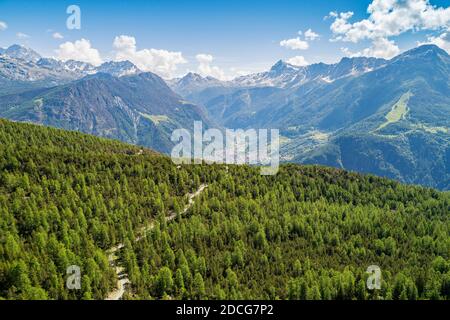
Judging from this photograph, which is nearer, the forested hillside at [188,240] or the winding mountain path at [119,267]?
the winding mountain path at [119,267]

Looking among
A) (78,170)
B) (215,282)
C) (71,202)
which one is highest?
(78,170)

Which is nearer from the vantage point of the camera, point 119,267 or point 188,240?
point 119,267

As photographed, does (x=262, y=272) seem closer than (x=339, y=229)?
Yes

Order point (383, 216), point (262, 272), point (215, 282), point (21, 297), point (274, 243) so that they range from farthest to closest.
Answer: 1. point (383, 216)
2. point (274, 243)
3. point (262, 272)
4. point (215, 282)
5. point (21, 297)

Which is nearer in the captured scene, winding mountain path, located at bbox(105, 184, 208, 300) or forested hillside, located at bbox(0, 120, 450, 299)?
winding mountain path, located at bbox(105, 184, 208, 300)

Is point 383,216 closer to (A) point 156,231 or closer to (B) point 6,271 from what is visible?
(A) point 156,231

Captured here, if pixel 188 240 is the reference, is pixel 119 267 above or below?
below

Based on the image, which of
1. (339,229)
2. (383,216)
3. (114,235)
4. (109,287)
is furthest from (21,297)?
(383,216)
